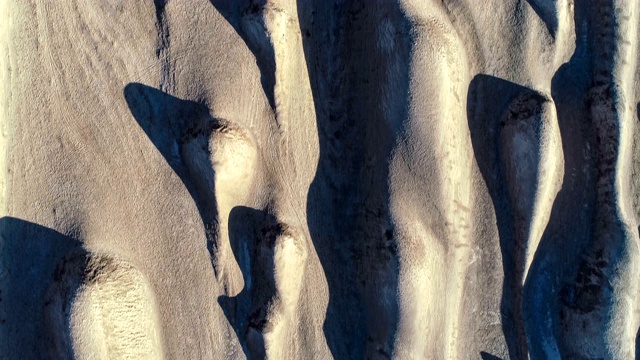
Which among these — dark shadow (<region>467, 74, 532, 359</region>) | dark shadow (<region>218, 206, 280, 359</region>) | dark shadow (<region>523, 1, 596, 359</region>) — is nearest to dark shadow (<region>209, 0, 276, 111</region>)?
dark shadow (<region>218, 206, 280, 359</region>)

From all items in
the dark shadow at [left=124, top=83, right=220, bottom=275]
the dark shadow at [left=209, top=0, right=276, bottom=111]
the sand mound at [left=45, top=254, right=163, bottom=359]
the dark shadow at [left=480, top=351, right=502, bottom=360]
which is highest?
the dark shadow at [left=209, top=0, right=276, bottom=111]

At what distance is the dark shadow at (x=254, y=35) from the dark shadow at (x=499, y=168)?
0.80ft

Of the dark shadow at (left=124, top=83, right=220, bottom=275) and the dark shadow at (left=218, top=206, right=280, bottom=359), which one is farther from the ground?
the dark shadow at (left=124, top=83, right=220, bottom=275)

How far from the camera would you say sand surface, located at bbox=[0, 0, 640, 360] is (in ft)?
2.17

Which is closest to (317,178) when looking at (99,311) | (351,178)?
(351,178)

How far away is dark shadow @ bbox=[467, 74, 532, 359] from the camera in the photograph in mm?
688

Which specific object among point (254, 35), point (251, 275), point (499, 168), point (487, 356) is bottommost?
point (487, 356)

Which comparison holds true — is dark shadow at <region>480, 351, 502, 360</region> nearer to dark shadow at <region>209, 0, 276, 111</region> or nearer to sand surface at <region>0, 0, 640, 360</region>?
sand surface at <region>0, 0, 640, 360</region>

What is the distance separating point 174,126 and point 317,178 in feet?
0.61

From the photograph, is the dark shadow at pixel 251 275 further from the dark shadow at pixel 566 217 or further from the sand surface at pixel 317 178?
the dark shadow at pixel 566 217

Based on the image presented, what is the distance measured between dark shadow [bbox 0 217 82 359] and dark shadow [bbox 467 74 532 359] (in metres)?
0.51

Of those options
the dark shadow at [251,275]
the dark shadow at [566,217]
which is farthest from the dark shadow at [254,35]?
the dark shadow at [566,217]

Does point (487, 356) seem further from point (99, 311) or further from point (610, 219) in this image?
point (99, 311)

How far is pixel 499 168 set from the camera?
2.29 feet
